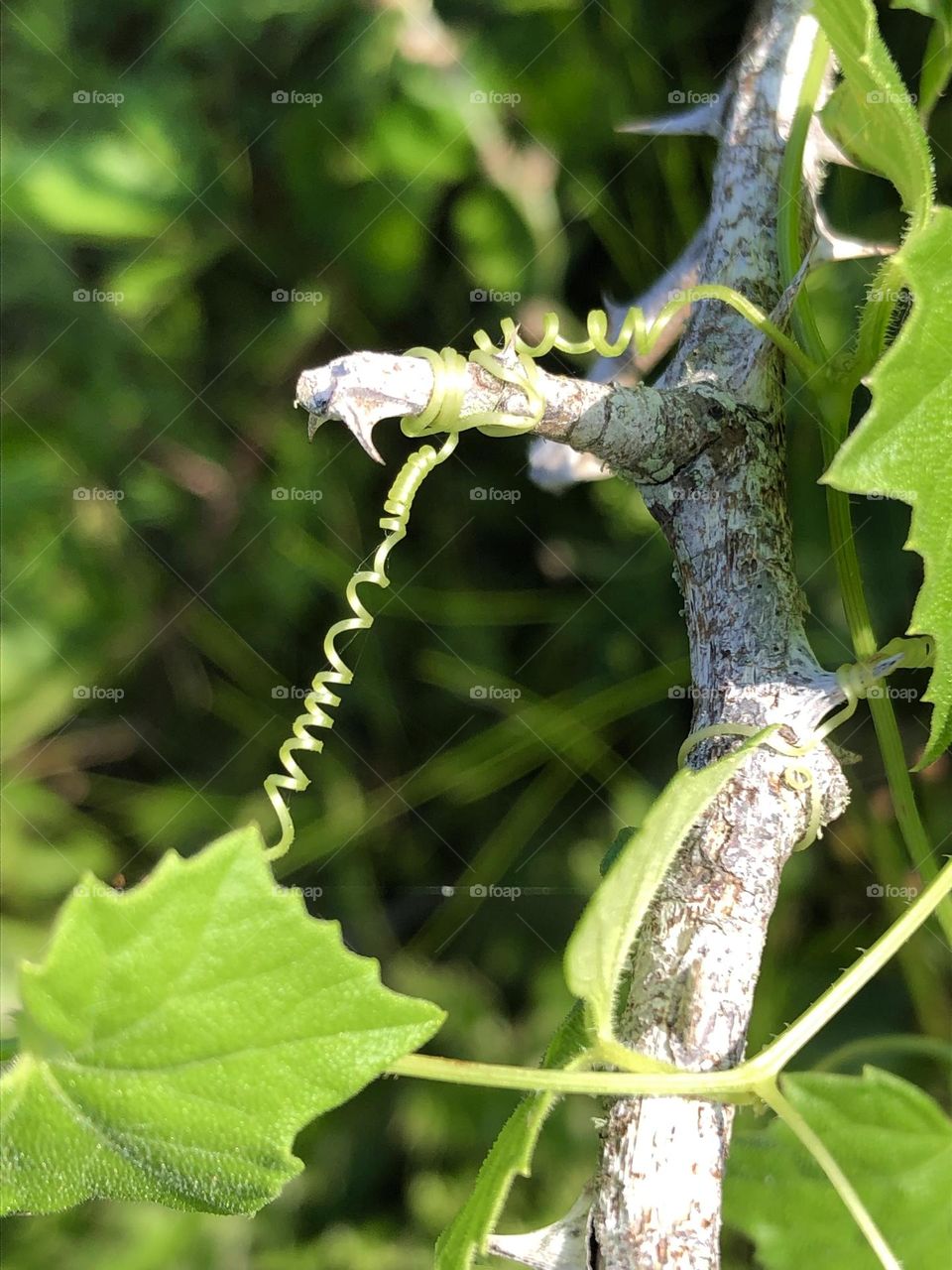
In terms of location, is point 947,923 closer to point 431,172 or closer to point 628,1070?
point 628,1070

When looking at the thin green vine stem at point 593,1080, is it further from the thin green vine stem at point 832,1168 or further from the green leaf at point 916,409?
the green leaf at point 916,409

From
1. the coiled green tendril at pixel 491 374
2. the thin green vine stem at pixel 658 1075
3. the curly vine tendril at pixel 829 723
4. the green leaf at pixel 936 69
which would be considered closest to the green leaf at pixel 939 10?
the green leaf at pixel 936 69

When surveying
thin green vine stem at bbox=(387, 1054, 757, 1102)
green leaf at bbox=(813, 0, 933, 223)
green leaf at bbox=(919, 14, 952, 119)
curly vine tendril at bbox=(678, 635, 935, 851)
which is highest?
green leaf at bbox=(919, 14, 952, 119)

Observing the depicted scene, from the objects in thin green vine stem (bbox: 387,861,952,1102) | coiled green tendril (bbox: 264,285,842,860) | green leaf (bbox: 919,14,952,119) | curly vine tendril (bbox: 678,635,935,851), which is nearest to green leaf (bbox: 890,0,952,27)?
green leaf (bbox: 919,14,952,119)

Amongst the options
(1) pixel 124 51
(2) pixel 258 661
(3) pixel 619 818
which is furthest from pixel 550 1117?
(1) pixel 124 51

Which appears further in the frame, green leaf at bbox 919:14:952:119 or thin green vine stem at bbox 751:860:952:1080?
green leaf at bbox 919:14:952:119

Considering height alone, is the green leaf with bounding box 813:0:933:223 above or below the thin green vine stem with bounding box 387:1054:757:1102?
above

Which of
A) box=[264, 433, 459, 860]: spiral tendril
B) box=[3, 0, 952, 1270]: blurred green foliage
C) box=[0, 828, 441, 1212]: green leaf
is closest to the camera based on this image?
box=[0, 828, 441, 1212]: green leaf

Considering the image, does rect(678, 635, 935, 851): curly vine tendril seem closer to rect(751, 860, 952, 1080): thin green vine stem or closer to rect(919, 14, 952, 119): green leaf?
rect(751, 860, 952, 1080): thin green vine stem
